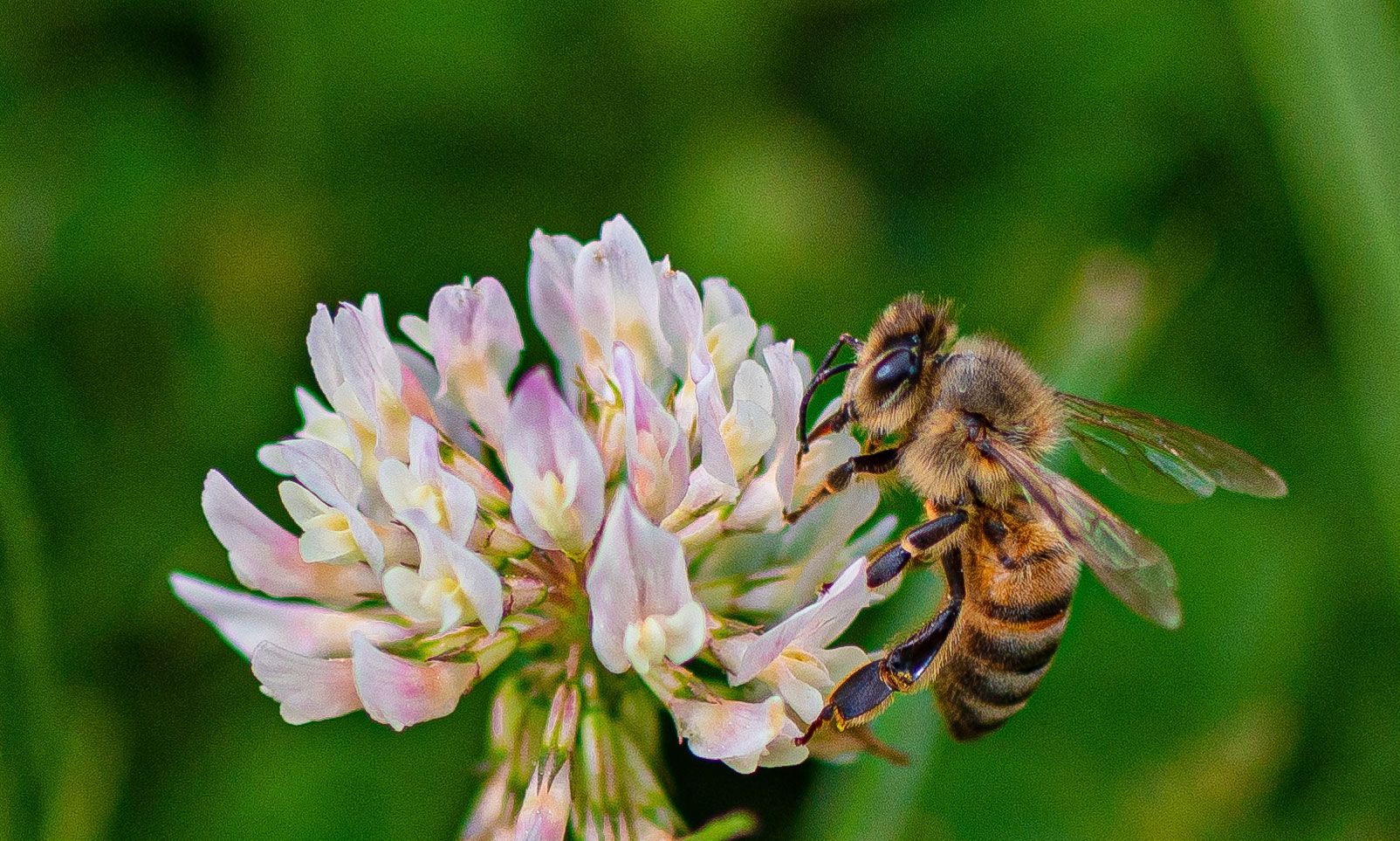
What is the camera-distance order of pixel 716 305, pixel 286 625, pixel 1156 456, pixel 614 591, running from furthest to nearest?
pixel 1156 456
pixel 716 305
pixel 286 625
pixel 614 591

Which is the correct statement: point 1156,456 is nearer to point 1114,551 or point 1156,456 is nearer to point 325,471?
point 1114,551

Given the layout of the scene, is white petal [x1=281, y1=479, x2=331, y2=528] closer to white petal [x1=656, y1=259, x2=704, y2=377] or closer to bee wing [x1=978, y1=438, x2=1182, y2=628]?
white petal [x1=656, y1=259, x2=704, y2=377]

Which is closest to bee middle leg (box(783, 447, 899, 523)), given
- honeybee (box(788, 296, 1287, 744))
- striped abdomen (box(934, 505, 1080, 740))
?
honeybee (box(788, 296, 1287, 744))

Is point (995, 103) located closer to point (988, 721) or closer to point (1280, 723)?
point (1280, 723)

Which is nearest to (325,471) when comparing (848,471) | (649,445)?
(649,445)

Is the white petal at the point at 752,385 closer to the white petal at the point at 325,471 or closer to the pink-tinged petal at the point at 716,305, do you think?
the pink-tinged petal at the point at 716,305

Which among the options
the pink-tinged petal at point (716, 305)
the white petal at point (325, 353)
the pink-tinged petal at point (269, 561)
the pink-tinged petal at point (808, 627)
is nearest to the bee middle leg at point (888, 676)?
the pink-tinged petal at point (808, 627)
